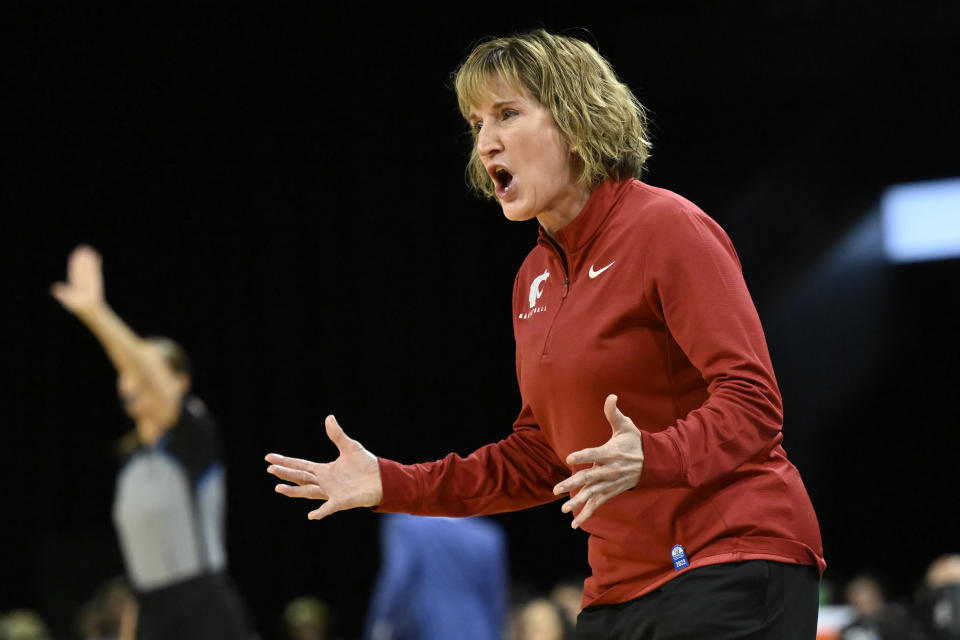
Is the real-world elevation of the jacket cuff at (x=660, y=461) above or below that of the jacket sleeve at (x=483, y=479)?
above

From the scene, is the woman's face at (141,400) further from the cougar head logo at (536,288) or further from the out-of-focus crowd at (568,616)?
the cougar head logo at (536,288)

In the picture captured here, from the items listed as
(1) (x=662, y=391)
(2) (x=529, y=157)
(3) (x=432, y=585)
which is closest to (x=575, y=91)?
(2) (x=529, y=157)

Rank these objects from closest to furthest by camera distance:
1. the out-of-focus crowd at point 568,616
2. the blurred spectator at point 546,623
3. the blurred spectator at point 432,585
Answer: the out-of-focus crowd at point 568,616 < the blurred spectator at point 432,585 < the blurred spectator at point 546,623

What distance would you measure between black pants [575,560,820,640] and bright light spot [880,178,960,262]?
9.64 metres

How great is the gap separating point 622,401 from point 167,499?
2.80 m

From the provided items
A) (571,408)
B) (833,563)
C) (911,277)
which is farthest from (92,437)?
(571,408)

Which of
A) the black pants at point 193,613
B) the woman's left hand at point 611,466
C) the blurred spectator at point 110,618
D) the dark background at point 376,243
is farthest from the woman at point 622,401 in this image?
the dark background at point 376,243

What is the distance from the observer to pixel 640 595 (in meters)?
1.94

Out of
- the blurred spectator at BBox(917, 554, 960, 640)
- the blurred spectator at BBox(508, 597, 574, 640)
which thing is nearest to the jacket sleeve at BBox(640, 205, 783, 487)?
the blurred spectator at BBox(917, 554, 960, 640)

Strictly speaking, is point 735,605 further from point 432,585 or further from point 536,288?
point 432,585

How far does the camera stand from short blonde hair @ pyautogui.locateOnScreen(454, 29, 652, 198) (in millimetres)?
2141

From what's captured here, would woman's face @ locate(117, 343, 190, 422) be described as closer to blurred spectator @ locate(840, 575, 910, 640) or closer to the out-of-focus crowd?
the out-of-focus crowd

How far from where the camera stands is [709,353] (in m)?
1.85

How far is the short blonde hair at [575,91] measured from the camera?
7.02ft
